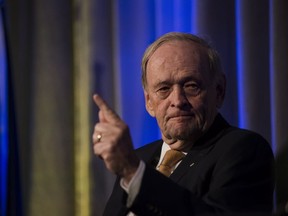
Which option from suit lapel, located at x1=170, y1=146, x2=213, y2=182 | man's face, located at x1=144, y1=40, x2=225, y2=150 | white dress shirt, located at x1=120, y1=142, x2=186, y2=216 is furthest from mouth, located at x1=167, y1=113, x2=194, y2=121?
white dress shirt, located at x1=120, y1=142, x2=186, y2=216

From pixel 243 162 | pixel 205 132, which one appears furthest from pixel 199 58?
pixel 243 162

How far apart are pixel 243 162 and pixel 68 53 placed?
107cm

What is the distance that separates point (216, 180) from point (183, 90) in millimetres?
359

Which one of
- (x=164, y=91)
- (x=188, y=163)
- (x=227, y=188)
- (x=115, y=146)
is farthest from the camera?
(x=164, y=91)

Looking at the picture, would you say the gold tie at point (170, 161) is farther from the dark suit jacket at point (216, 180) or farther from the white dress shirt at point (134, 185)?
the white dress shirt at point (134, 185)

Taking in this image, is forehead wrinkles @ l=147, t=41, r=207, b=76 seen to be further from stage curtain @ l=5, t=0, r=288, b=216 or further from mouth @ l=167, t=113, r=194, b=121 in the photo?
stage curtain @ l=5, t=0, r=288, b=216

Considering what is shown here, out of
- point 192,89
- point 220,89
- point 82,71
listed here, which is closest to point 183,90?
point 192,89

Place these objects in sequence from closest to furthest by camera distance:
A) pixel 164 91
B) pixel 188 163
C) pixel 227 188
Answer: pixel 227 188
pixel 188 163
pixel 164 91

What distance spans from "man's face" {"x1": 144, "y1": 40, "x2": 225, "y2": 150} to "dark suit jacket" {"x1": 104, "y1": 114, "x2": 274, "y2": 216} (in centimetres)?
5

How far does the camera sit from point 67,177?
7.47ft

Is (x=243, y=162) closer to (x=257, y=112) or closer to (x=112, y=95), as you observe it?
(x=257, y=112)

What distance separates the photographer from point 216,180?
4.93 feet

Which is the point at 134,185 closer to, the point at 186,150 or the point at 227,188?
the point at 227,188

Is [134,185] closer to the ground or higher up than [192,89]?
closer to the ground
